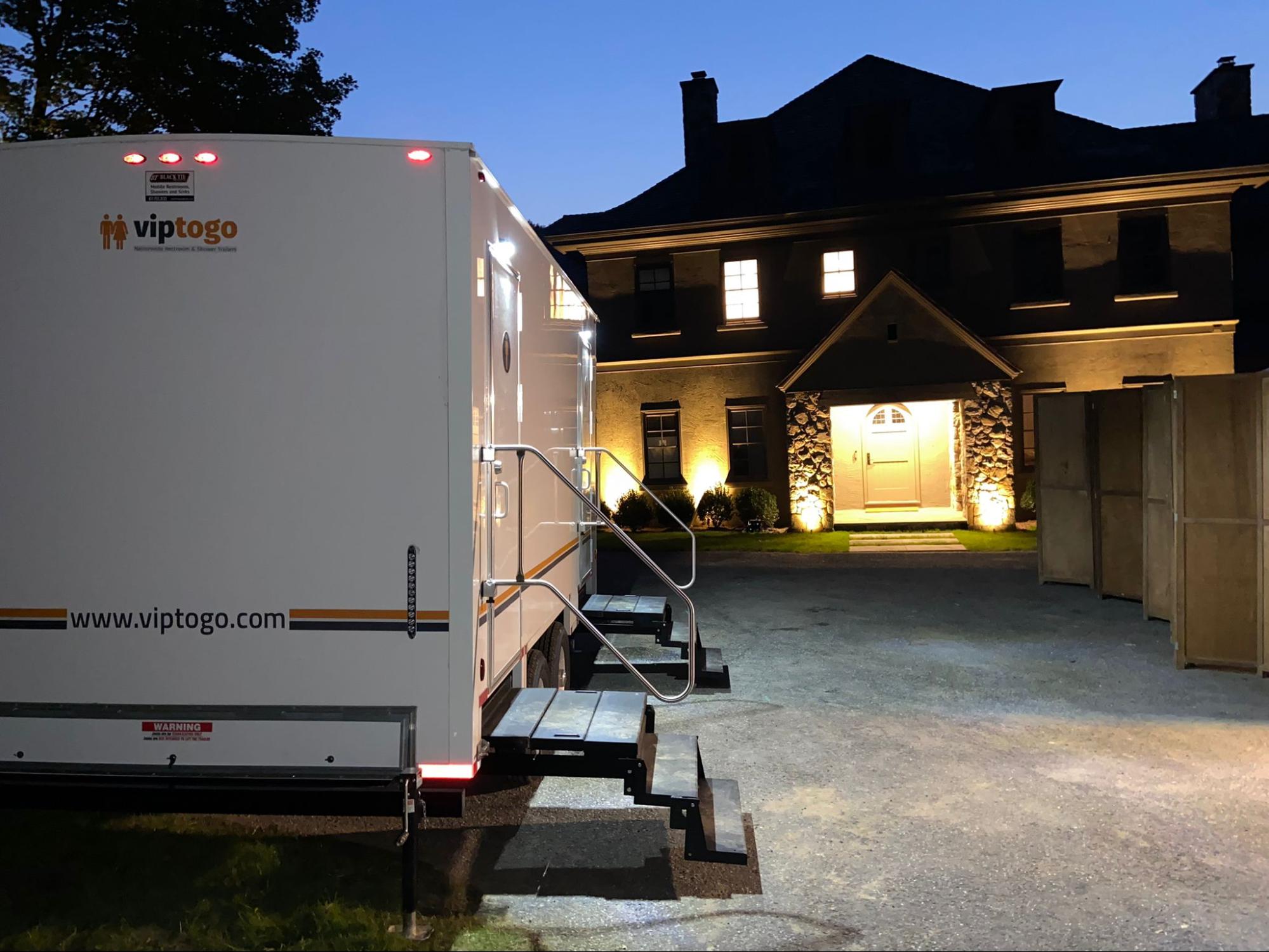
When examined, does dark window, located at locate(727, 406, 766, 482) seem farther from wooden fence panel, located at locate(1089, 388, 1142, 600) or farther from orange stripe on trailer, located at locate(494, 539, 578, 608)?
orange stripe on trailer, located at locate(494, 539, 578, 608)

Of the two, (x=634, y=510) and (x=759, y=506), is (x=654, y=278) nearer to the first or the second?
(x=634, y=510)

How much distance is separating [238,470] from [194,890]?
1.87 m

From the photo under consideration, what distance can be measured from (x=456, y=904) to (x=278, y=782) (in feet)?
3.16

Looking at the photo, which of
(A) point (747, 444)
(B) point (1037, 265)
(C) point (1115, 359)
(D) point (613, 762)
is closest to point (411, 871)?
(D) point (613, 762)

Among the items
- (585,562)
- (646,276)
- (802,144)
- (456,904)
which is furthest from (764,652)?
(802,144)

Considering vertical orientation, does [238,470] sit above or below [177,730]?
above

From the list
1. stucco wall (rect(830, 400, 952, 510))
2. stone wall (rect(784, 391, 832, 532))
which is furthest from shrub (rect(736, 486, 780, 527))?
stucco wall (rect(830, 400, 952, 510))

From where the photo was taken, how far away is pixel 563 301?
6586 mm

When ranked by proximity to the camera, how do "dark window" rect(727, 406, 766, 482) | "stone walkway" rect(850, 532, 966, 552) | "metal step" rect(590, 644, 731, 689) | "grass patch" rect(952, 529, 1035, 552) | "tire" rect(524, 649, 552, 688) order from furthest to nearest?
"dark window" rect(727, 406, 766, 482) → "stone walkway" rect(850, 532, 966, 552) → "grass patch" rect(952, 529, 1035, 552) → "metal step" rect(590, 644, 731, 689) → "tire" rect(524, 649, 552, 688)

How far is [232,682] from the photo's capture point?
12.8 ft

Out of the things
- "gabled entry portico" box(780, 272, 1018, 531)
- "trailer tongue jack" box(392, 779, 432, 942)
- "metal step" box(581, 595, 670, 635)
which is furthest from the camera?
"gabled entry portico" box(780, 272, 1018, 531)

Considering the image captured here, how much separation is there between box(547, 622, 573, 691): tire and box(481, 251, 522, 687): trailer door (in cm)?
130

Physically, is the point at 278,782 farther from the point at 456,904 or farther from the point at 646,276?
the point at 646,276

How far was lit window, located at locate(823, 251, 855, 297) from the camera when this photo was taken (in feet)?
70.0
